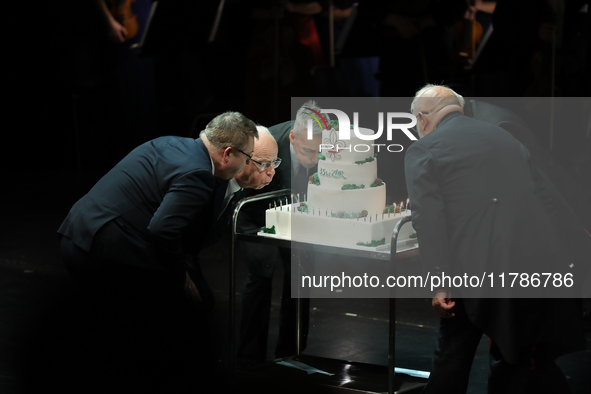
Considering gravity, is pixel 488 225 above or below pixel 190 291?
above

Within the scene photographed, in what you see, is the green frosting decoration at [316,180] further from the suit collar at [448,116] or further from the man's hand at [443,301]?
the man's hand at [443,301]

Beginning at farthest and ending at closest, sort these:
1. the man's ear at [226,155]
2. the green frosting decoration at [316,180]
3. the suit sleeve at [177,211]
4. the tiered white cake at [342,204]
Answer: the green frosting decoration at [316,180] < the tiered white cake at [342,204] < the man's ear at [226,155] < the suit sleeve at [177,211]

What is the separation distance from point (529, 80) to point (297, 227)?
10.9 ft

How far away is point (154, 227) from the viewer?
3105mm

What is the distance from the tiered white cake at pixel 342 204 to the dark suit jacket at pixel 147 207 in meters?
0.53

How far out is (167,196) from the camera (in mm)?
3152

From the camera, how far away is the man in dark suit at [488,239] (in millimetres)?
2965

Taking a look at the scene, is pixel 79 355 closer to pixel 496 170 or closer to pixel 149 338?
pixel 149 338

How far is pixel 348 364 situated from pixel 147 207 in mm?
1385

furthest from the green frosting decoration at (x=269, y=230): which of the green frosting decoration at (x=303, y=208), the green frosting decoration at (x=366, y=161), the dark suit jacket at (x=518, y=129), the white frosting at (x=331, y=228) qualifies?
the dark suit jacket at (x=518, y=129)

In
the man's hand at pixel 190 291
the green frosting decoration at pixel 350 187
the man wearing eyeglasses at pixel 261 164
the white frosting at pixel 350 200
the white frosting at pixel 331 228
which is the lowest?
the man's hand at pixel 190 291

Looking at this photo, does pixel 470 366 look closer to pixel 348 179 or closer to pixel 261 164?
pixel 348 179

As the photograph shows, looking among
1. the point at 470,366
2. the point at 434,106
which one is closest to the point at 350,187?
the point at 434,106

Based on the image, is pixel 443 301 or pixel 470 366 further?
pixel 470 366
